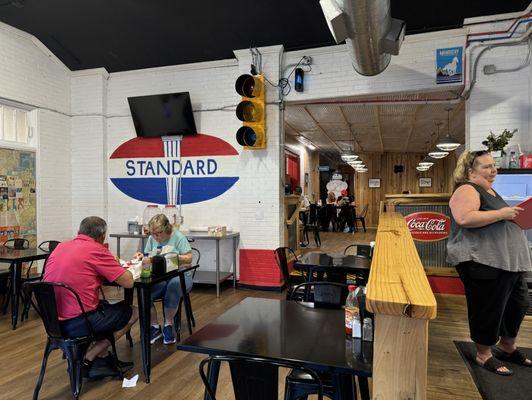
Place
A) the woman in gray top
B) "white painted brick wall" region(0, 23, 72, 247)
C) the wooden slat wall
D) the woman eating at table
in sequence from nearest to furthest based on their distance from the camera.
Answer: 1. the woman in gray top
2. the woman eating at table
3. "white painted brick wall" region(0, 23, 72, 247)
4. the wooden slat wall

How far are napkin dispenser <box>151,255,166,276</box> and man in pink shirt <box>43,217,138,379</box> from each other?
0.36m

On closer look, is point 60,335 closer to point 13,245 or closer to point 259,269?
point 259,269

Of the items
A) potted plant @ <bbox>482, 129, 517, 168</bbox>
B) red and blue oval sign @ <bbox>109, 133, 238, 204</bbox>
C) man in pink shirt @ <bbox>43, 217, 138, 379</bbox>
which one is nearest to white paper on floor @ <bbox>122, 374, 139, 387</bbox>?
man in pink shirt @ <bbox>43, 217, 138, 379</bbox>

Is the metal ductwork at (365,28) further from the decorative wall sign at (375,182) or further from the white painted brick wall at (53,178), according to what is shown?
the decorative wall sign at (375,182)

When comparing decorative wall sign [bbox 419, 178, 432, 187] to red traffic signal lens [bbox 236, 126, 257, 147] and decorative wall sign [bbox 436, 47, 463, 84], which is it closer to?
decorative wall sign [bbox 436, 47, 463, 84]

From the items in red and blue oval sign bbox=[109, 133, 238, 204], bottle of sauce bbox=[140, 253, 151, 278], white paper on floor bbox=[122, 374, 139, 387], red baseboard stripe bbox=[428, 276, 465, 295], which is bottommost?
white paper on floor bbox=[122, 374, 139, 387]

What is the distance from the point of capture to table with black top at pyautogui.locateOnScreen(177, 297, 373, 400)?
Answer: 1.45m

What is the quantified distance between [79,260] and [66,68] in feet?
16.8

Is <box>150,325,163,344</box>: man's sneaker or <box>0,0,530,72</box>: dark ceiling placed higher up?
<box>0,0,530,72</box>: dark ceiling

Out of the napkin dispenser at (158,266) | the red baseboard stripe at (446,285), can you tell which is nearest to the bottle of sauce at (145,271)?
the napkin dispenser at (158,266)

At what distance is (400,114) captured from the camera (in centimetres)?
787

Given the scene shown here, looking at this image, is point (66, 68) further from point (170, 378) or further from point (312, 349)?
point (312, 349)

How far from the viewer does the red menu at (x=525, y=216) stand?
2.57 meters

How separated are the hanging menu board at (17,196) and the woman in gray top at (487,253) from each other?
5773 millimetres
